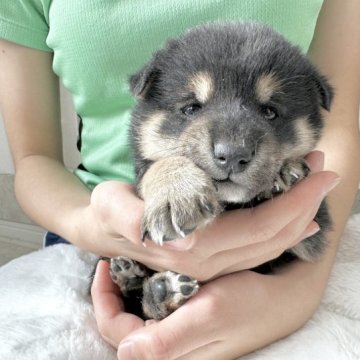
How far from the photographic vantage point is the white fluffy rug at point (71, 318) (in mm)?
1083

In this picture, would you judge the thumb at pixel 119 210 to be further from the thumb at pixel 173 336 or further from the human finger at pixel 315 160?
the human finger at pixel 315 160

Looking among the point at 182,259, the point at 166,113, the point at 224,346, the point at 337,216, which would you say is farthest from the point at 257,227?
the point at 337,216

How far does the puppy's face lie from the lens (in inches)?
40.7

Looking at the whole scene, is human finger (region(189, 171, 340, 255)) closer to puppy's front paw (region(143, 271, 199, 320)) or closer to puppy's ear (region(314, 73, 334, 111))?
puppy's front paw (region(143, 271, 199, 320))

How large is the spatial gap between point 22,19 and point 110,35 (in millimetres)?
425

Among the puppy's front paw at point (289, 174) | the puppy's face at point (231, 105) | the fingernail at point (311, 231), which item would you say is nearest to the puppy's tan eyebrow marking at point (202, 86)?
the puppy's face at point (231, 105)

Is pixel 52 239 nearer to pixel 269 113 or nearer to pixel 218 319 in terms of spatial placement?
pixel 218 319

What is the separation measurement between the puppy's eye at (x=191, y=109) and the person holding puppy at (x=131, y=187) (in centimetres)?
24

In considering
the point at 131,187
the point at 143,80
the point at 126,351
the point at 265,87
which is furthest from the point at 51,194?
the point at 265,87

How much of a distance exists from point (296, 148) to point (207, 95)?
0.28 metres

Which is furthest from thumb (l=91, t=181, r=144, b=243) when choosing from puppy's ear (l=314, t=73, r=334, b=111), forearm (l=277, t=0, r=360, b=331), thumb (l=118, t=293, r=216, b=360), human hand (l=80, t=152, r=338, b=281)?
forearm (l=277, t=0, r=360, b=331)

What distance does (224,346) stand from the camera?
1136mm

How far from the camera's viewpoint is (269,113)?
118cm

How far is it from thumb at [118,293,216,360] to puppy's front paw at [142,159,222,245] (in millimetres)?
216
